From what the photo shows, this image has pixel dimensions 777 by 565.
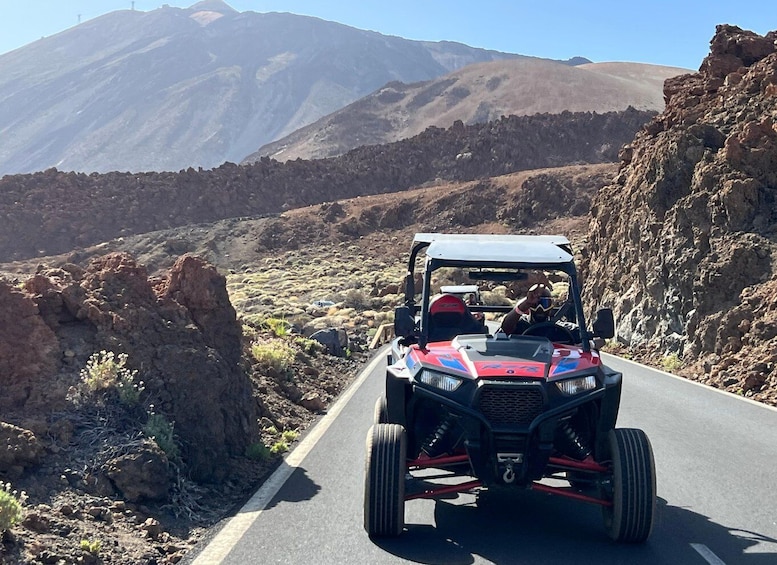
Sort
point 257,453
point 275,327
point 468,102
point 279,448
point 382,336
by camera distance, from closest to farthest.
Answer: point 257,453, point 279,448, point 275,327, point 382,336, point 468,102

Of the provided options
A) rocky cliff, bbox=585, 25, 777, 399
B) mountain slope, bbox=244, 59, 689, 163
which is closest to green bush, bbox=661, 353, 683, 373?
rocky cliff, bbox=585, 25, 777, 399

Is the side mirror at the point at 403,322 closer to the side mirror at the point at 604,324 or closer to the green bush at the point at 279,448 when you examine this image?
the side mirror at the point at 604,324

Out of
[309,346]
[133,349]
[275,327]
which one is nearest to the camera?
[133,349]

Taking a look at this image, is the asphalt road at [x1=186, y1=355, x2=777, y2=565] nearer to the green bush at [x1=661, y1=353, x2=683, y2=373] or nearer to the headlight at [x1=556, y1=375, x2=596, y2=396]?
the headlight at [x1=556, y1=375, x2=596, y2=396]

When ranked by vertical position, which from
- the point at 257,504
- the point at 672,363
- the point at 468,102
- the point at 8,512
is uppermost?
the point at 468,102

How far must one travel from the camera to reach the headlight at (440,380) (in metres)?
6.26

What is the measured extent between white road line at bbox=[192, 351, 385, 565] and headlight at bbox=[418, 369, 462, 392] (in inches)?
72.5

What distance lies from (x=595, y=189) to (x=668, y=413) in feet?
195

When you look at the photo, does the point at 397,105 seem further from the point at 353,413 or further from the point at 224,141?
the point at 353,413

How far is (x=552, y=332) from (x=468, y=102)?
143809 mm

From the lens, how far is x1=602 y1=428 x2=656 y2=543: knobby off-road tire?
611 cm

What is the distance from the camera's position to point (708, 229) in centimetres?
2214

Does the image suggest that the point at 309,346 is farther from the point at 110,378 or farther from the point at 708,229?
the point at 110,378

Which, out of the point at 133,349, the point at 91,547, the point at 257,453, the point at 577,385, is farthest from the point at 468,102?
the point at 91,547
